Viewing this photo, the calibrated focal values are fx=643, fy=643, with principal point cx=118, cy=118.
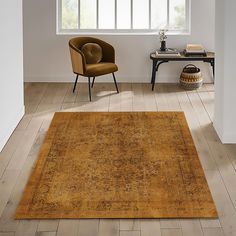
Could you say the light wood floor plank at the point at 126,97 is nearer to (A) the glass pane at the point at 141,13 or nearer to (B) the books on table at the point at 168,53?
(B) the books on table at the point at 168,53

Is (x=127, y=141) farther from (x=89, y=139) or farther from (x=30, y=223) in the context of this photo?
(x=30, y=223)

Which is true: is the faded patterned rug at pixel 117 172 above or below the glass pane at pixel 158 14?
below

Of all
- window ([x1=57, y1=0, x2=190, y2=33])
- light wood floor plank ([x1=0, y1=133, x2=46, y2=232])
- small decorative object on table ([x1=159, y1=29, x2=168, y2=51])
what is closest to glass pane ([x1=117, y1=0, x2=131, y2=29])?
window ([x1=57, y1=0, x2=190, y2=33])

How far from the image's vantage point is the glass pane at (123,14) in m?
9.11

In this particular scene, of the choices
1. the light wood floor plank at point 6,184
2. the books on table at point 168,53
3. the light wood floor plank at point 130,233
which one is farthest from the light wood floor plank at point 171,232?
the books on table at point 168,53

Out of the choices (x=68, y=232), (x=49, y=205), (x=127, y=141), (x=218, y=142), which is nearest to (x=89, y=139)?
(x=127, y=141)

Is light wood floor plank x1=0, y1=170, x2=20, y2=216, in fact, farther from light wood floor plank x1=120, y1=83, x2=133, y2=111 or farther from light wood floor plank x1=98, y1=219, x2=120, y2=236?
light wood floor plank x1=120, y1=83, x2=133, y2=111

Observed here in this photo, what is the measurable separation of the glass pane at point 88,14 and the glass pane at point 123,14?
340 mm

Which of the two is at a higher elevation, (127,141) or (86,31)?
(86,31)

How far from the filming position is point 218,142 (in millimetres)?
6270

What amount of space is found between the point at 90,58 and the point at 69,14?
1.02 m

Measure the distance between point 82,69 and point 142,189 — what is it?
3373 mm


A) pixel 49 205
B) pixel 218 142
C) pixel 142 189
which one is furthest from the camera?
pixel 218 142

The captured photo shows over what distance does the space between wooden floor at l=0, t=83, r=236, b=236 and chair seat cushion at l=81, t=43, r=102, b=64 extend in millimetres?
432
